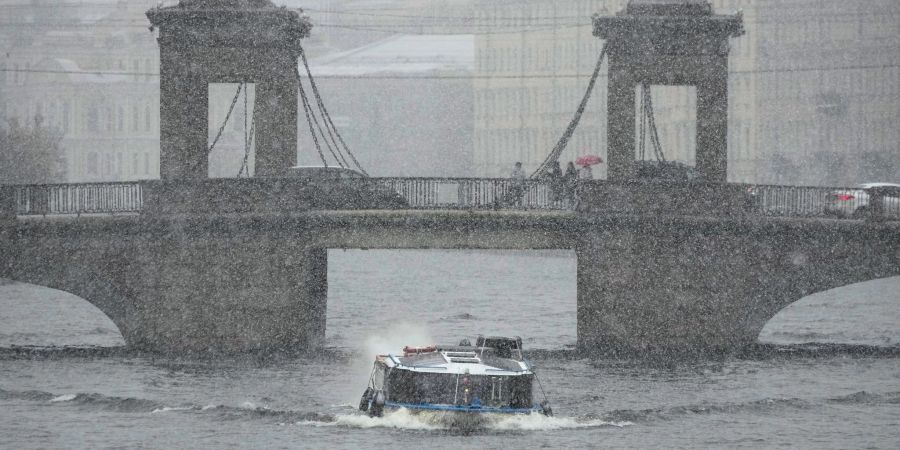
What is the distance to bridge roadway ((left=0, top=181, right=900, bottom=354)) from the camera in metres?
61.3

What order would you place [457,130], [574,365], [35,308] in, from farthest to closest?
[457,130] < [35,308] < [574,365]

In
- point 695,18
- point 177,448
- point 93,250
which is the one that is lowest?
point 177,448

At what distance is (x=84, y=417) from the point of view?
52781 mm

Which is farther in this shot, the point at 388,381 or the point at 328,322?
the point at 328,322

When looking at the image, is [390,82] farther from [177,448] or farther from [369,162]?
[177,448]

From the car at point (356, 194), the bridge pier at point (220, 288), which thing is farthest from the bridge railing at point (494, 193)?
the bridge pier at point (220, 288)

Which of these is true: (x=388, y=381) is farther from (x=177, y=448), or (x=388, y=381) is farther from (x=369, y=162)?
(x=369, y=162)

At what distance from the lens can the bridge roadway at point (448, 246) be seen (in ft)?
201

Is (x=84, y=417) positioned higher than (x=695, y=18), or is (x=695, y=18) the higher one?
(x=695, y=18)

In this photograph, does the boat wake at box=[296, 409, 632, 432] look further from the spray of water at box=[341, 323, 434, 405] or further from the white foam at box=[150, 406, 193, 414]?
the white foam at box=[150, 406, 193, 414]

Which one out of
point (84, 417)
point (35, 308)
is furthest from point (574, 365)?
point (35, 308)

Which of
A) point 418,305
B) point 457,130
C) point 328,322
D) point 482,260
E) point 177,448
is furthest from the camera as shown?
point 457,130

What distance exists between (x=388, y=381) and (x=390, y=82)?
142 m

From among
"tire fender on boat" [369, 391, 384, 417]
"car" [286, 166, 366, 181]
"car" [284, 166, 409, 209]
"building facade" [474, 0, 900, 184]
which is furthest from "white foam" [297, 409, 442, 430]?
"building facade" [474, 0, 900, 184]
